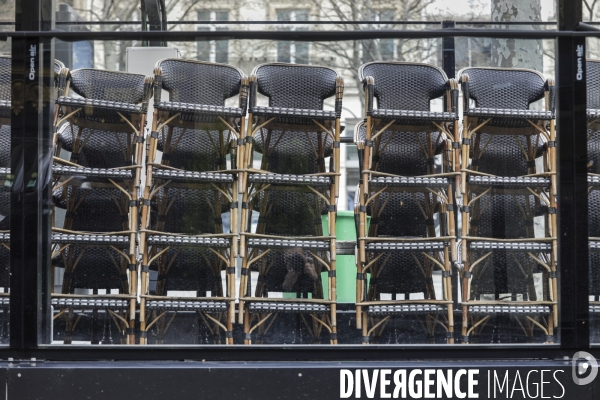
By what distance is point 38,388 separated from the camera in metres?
3.10

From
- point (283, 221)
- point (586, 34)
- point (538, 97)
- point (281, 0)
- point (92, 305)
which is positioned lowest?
point (92, 305)

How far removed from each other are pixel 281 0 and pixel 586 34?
146 centimetres

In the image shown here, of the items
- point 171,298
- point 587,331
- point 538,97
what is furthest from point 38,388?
point 538,97

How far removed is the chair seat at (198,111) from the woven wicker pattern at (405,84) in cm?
71

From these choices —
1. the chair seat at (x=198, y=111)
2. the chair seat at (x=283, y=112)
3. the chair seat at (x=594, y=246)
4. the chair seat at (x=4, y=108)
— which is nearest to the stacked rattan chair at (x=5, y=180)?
the chair seat at (x=4, y=108)

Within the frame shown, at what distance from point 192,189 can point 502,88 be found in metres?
1.59

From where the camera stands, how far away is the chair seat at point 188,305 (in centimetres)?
353

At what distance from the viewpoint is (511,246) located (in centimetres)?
353

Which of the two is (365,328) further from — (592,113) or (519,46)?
(519,46)

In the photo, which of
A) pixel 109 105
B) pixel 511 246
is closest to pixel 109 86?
pixel 109 105

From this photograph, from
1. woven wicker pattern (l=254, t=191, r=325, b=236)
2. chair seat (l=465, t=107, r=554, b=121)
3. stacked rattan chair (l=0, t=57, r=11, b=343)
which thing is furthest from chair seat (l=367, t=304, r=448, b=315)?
stacked rattan chair (l=0, t=57, r=11, b=343)

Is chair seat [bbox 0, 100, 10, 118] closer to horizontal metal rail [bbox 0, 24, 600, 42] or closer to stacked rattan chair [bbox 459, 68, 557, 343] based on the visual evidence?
horizontal metal rail [bbox 0, 24, 600, 42]

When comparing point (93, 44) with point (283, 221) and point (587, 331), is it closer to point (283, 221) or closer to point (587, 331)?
point (283, 221)

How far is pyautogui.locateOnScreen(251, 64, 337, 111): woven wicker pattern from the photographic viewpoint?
376 cm
